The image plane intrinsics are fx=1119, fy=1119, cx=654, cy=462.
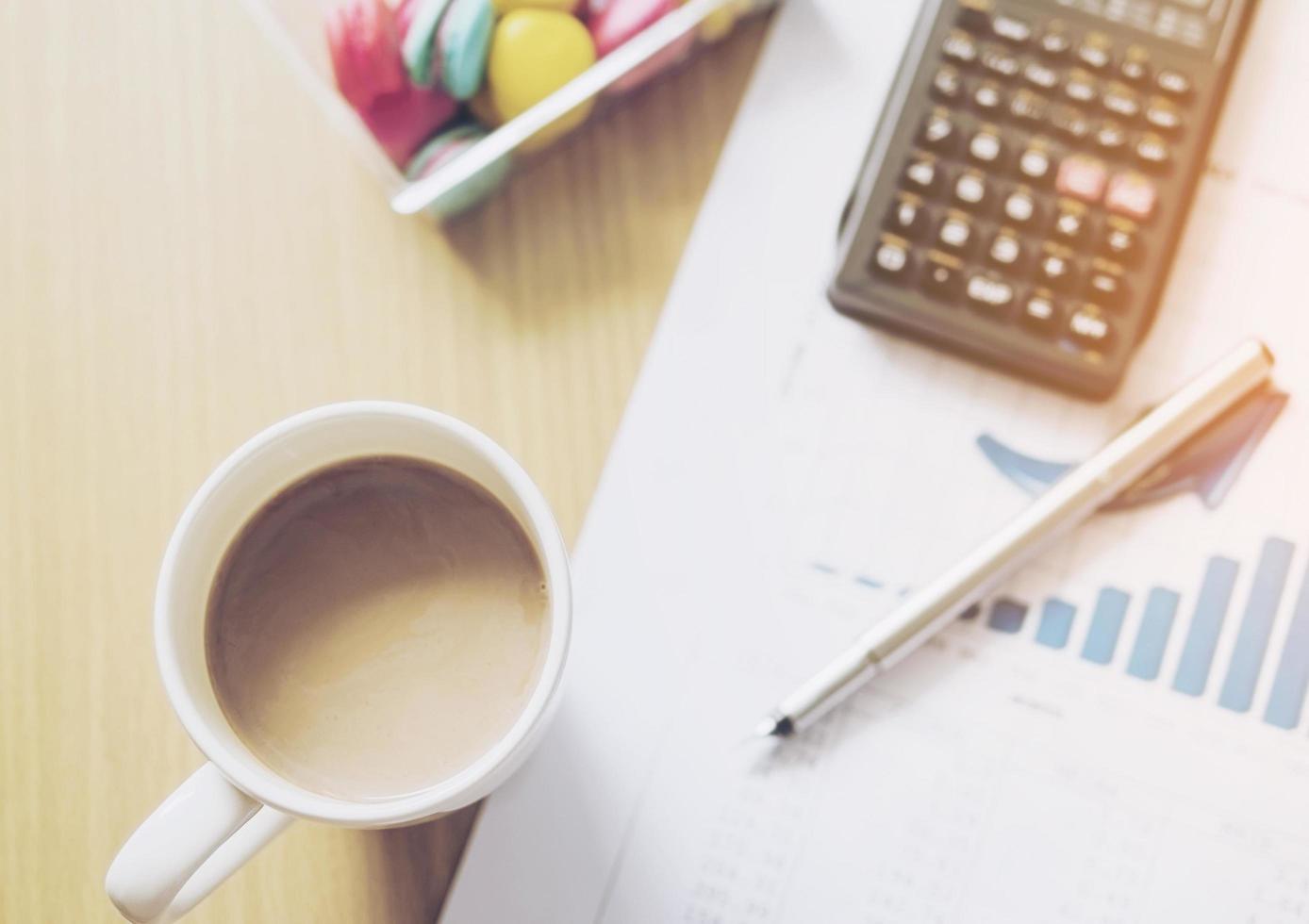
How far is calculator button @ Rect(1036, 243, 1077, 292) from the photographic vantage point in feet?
1.09

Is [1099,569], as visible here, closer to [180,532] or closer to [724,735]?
[724,735]

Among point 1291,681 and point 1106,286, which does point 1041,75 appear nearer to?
point 1106,286

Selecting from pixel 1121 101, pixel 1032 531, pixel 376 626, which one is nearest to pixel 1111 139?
pixel 1121 101

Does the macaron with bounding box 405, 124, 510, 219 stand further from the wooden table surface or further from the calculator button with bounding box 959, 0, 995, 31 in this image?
the calculator button with bounding box 959, 0, 995, 31

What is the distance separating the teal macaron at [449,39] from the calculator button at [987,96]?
147 mm

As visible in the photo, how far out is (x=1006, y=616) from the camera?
0.33 meters

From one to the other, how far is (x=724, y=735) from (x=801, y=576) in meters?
0.05

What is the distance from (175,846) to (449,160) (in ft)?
0.64

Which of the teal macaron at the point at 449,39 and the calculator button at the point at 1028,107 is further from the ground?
the teal macaron at the point at 449,39

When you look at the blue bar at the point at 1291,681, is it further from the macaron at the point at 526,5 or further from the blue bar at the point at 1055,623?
the macaron at the point at 526,5

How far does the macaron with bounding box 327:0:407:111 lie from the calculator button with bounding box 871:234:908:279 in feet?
0.49

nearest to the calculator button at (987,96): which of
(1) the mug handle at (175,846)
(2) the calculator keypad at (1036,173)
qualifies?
(2) the calculator keypad at (1036,173)

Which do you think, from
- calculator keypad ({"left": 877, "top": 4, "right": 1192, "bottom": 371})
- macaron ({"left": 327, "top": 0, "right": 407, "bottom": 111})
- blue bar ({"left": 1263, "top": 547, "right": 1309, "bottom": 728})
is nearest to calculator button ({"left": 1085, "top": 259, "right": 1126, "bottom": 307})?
calculator keypad ({"left": 877, "top": 4, "right": 1192, "bottom": 371})

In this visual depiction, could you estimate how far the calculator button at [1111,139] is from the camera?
338mm
